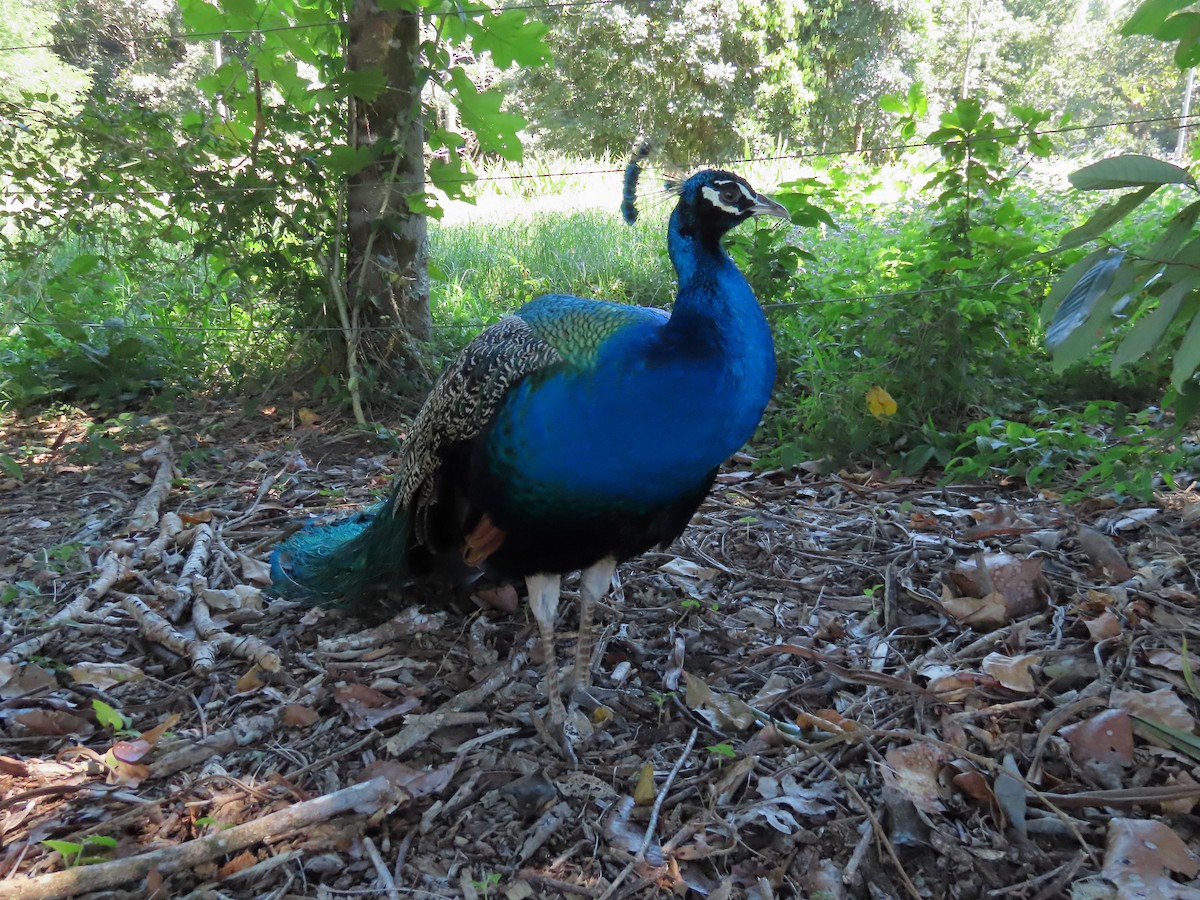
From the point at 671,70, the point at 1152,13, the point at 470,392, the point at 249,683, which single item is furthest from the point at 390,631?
the point at 671,70

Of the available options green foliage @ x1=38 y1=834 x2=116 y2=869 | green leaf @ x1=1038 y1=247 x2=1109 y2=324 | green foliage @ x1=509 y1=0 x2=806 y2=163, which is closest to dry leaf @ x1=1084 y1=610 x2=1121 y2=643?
green leaf @ x1=1038 y1=247 x2=1109 y2=324

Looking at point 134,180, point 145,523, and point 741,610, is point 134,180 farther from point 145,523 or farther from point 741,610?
point 741,610

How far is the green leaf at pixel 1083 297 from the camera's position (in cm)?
158

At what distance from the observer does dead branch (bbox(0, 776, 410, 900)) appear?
1.74 metres

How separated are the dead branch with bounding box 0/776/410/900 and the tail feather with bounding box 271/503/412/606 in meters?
0.82

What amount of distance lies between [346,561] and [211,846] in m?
1.12

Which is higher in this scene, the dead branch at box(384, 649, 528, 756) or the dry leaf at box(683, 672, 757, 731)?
the dry leaf at box(683, 672, 757, 731)

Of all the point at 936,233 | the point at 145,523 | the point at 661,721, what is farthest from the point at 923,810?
the point at 145,523

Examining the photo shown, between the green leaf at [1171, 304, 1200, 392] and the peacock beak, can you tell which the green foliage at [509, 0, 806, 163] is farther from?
the green leaf at [1171, 304, 1200, 392]

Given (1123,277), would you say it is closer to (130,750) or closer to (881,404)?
(881,404)

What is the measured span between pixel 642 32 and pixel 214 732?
64.3 feet

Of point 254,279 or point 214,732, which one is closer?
point 214,732

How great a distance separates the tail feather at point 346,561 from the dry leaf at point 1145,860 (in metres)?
1.95

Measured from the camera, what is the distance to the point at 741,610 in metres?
2.89
